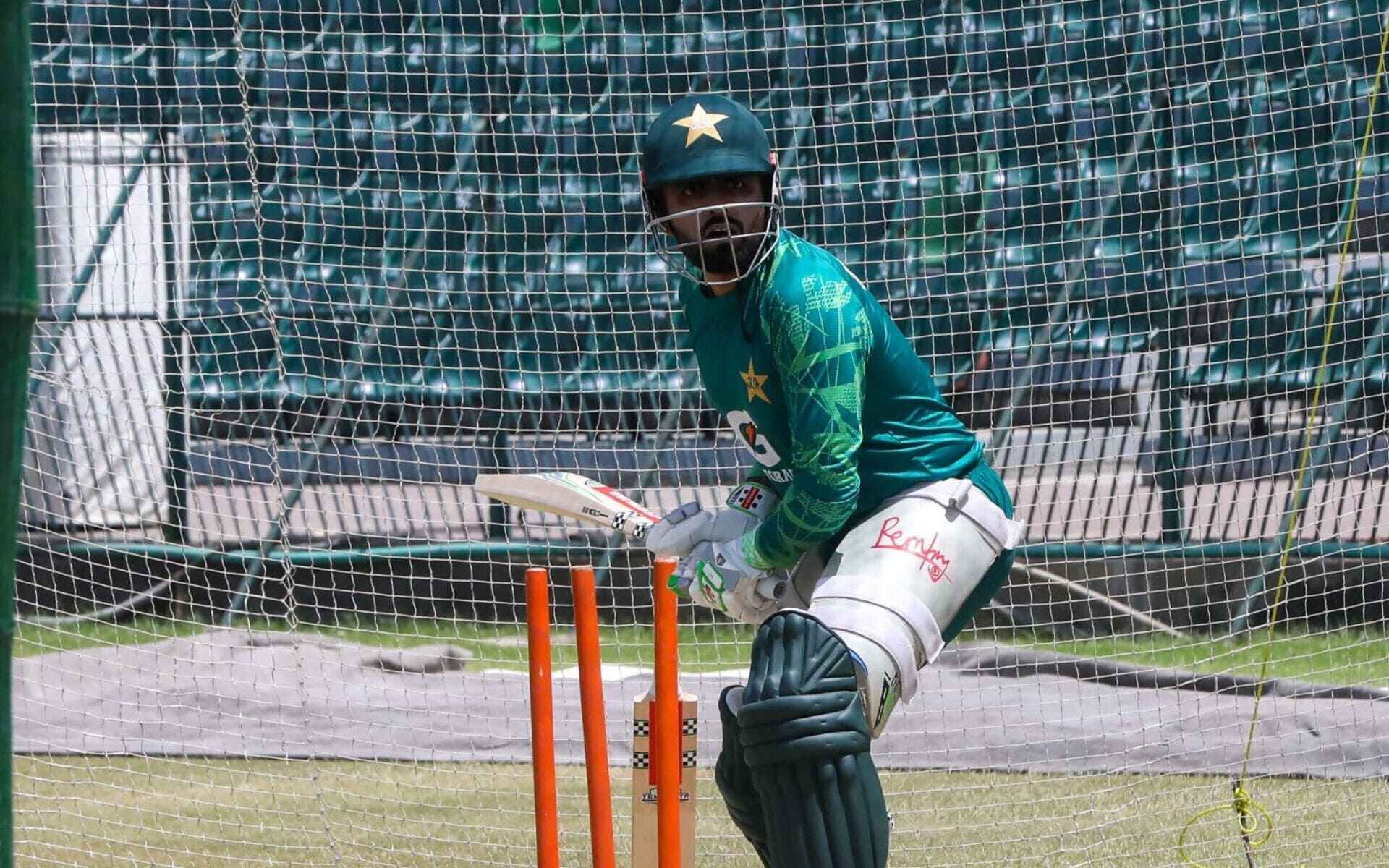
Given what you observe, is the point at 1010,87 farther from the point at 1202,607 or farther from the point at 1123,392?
the point at 1202,607

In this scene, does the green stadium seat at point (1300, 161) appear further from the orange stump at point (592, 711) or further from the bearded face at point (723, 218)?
the orange stump at point (592, 711)

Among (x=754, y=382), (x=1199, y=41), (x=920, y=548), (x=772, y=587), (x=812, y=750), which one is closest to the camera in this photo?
(x=812, y=750)

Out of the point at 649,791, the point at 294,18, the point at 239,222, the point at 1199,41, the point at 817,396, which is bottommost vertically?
the point at 649,791

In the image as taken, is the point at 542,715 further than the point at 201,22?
No

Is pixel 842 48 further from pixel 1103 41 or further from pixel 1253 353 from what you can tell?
pixel 1253 353

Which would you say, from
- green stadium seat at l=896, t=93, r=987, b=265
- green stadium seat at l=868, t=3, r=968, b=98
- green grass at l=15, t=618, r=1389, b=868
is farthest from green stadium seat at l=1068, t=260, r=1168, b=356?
green grass at l=15, t=618, r=1389, b=868

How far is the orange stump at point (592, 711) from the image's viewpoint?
2760mm

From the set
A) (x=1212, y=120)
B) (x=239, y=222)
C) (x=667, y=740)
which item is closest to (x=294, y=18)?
(x=239, y=222)

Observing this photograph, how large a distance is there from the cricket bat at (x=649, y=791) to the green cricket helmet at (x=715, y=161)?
953 millimetres

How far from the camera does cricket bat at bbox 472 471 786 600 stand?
325cm

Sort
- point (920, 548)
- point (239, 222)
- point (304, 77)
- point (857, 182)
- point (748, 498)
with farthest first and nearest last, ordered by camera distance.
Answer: point (239, 222) → point (304, 77) → point (857, 182) → point (748, 498) → point (920, 548)

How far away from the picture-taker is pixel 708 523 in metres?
3.02

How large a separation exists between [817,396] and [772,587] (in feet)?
1.54

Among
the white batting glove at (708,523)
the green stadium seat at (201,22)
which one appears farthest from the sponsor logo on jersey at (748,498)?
the green stadium seat at (201,22)
